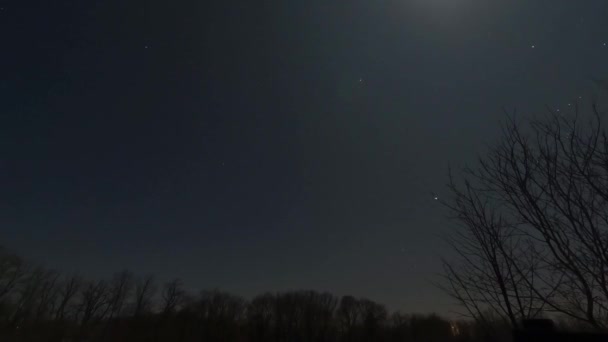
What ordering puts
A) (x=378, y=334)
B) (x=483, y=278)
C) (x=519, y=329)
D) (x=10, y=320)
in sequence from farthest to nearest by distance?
(x=378, y=334)
(x=10, y=320)
(x=483, y=278)
(x=519, y=329)

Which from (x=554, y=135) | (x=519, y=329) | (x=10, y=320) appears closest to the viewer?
(x=519, y=329)

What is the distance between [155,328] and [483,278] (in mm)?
56040

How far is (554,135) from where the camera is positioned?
11.8 ft

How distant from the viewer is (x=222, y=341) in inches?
2063

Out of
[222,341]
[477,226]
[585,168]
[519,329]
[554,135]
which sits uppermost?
[554,135]

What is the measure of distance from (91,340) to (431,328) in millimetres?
63919

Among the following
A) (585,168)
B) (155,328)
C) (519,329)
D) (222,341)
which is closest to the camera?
(519,329)

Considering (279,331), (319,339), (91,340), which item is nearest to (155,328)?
(91,340)

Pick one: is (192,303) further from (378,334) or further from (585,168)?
(585,168)

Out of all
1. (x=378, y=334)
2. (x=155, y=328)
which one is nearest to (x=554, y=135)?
(x=155, y=328)

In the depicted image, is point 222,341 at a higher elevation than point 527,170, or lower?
lower

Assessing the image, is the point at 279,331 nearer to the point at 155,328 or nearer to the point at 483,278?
the point at 155,328

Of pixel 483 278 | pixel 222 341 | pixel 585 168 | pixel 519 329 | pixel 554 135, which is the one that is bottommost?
pixel 222 341

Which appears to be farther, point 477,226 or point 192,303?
point 192,303
